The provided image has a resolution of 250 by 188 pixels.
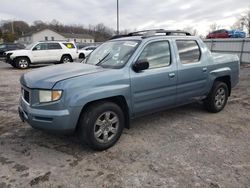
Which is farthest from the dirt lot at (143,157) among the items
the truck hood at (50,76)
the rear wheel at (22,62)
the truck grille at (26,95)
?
the rear wheel at (22,62)

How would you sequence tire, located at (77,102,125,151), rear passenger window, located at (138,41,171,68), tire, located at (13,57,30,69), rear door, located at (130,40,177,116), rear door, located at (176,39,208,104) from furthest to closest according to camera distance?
tire, located at (13,57,30,69) → rear door, located at (176,39,208,104) → rear passenger window, located at (138,41,171,68) → rear door, located at (130,40,177,116) → tire, located at (77,102,125,151)

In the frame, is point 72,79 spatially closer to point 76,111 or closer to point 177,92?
point 76,111

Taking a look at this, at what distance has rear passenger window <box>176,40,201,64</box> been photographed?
463cm

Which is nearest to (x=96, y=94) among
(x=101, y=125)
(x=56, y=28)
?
(x=101, y=125)

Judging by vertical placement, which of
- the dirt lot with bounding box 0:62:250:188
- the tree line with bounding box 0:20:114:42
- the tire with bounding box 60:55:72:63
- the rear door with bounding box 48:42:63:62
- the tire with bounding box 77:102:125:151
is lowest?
the dirt lot with bounding box 0:62:250:188

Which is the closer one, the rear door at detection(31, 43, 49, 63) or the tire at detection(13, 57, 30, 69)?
the tire at detection(13, 57, 30, 69)

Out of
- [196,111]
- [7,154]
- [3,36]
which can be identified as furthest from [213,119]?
[3,36]

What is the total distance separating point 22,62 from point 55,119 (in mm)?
13284

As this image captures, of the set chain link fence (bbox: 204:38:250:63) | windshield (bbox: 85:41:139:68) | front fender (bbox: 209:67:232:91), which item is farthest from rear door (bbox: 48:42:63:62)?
front fender (bbox: 209:67:232:91)

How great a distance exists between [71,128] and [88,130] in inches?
9.6

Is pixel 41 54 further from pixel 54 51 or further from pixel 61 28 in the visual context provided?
pixel 61 28

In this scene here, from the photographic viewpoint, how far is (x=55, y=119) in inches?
128

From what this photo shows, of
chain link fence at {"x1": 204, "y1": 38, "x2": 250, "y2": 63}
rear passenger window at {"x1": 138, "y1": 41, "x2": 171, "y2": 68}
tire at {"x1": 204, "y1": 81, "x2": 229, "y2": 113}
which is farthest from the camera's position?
chain link fence at {"x1": 204, "y1": 38, "x2": 250, "y2": 63}

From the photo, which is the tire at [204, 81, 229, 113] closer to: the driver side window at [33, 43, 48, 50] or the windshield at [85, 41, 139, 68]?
the windshield at [85, 41, 139, 68]
